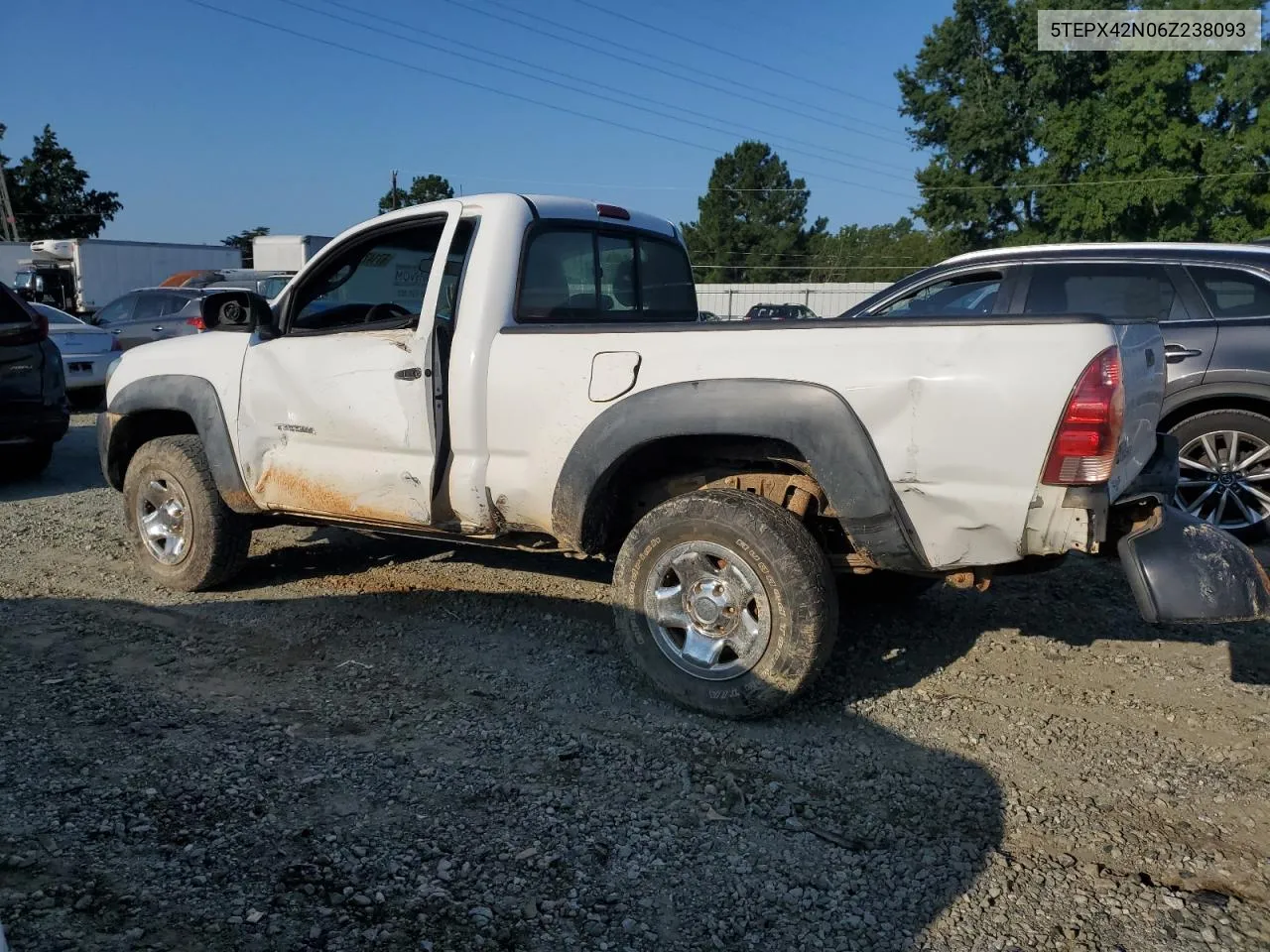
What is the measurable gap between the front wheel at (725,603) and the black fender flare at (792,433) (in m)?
0.25

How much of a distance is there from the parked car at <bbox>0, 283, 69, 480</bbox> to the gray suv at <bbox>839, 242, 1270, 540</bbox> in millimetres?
6593

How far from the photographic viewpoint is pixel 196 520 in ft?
17.9

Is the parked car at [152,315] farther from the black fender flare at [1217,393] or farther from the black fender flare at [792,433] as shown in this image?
the black fender flare at [1217,393]

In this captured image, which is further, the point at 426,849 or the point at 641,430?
the point at 641,430

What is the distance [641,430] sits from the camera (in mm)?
3949

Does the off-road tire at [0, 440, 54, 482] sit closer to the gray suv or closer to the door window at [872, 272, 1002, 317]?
the gray suv

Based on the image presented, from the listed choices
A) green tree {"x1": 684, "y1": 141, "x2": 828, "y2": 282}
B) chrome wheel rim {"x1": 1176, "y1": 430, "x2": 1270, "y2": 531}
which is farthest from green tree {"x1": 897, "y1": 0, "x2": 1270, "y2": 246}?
chrome wheel rim {"x1": 1176, "y1": 430, "x2": 1270, "y2": 531}

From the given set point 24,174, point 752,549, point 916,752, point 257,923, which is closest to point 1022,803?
point 916,752

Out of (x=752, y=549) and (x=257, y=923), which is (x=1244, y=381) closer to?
(x=752, y=549)

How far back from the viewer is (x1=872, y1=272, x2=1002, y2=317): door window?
680 cm

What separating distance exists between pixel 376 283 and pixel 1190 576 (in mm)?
3741

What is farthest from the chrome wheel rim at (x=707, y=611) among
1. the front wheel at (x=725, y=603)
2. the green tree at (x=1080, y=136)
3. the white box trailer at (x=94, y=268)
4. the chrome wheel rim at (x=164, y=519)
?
the green tree at (x=1080, y=136)

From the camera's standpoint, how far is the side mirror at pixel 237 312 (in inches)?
200

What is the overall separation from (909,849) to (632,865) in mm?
835
